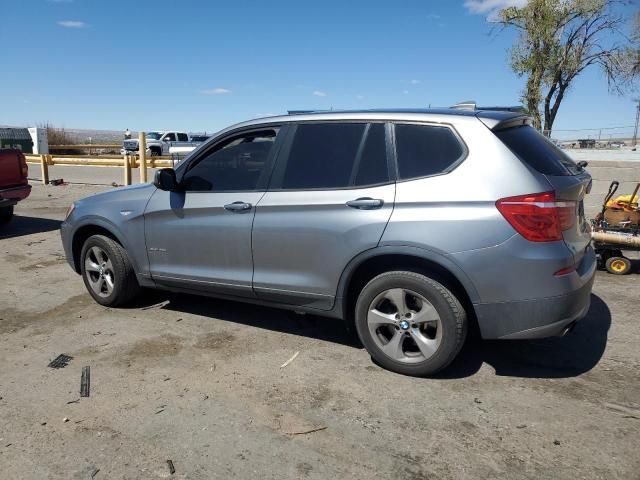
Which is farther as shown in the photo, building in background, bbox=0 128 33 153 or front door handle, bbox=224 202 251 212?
building in background, bbox=0 128 33 153

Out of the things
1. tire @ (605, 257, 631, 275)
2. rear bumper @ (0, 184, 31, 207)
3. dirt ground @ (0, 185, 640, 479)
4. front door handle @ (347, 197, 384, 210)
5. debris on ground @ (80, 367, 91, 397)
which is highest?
front door handle @ (347, 197, 384, 210)

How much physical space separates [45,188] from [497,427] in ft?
54.9

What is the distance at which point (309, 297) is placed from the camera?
393 centimetres

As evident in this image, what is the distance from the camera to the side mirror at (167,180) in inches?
176

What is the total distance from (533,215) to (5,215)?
993 centimetres

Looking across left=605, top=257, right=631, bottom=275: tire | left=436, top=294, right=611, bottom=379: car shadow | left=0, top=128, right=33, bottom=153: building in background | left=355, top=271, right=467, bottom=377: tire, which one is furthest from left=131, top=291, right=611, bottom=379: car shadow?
left=0, top=128, right=33, bottom=153: building in background

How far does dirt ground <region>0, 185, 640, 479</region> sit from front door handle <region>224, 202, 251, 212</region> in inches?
42.8

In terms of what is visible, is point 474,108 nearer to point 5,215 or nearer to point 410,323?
point 410,323

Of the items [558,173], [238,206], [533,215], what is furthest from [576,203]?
[238,206]

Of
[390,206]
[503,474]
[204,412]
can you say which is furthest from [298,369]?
[503,474]

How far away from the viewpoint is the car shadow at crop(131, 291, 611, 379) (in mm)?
3793

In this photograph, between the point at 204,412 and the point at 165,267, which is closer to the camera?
the point at 204,412

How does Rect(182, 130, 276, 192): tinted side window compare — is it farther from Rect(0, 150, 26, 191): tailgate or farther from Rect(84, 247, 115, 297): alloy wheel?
Rect(0, 150, 26, 191): tailgate

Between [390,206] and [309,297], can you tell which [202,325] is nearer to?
[309,297]
